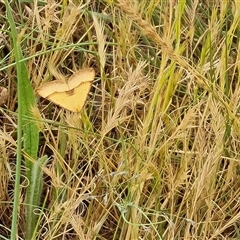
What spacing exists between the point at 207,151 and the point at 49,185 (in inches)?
11.7

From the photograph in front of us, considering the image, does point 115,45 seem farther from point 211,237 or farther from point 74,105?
point 211,237

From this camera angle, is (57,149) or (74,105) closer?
(74,105)

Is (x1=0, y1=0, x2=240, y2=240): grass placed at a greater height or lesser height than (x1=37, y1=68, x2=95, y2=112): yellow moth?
lesser

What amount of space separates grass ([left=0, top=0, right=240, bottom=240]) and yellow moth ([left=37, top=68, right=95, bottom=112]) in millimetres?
33

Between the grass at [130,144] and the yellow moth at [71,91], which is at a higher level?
the yellow moth at [71,91]

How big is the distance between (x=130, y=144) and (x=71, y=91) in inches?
5.3

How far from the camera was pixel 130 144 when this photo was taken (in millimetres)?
942

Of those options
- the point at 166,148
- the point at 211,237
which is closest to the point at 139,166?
the point at 166,148

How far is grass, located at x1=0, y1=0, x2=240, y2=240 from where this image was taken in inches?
35.9

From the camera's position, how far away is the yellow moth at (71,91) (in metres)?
0.88

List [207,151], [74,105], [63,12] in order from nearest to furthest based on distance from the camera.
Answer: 1. [74,105]
2. [207,151]
3. [63,12]

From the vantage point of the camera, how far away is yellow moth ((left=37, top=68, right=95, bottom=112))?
88cm

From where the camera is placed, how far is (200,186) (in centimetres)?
92

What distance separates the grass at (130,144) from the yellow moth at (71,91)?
0.11 feet
